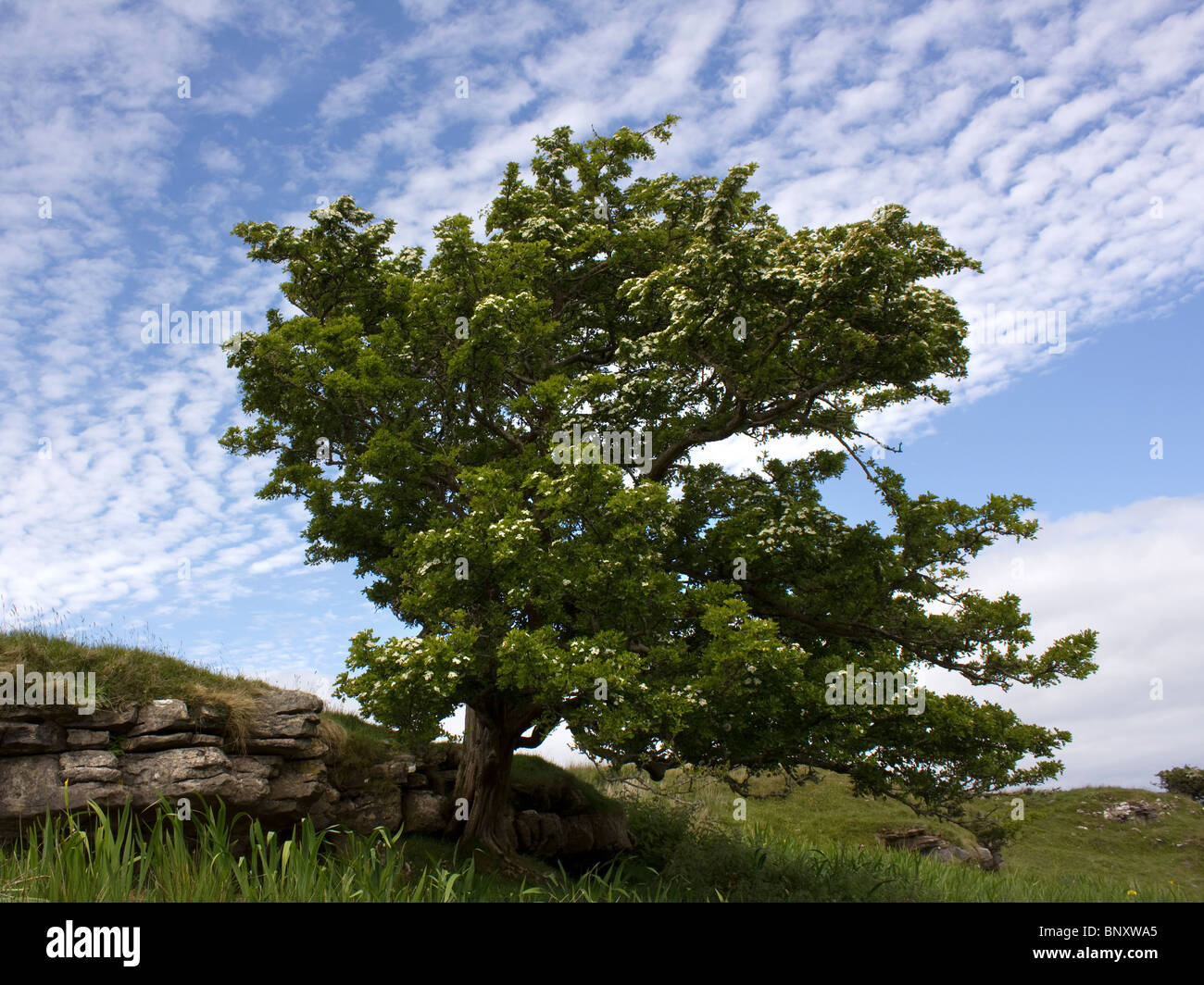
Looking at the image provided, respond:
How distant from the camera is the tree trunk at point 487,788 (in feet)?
72.1

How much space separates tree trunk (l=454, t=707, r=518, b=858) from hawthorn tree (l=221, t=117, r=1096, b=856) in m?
0.09

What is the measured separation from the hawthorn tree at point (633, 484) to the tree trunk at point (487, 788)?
9 centimetres

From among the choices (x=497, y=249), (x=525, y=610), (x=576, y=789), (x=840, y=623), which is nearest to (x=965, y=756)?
(x=840, y=623)

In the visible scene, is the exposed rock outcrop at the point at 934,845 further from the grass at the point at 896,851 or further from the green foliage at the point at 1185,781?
the green foliage at the point at 1185,781

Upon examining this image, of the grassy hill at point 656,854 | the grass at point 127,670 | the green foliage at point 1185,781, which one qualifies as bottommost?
the green foliage at point 1185,781

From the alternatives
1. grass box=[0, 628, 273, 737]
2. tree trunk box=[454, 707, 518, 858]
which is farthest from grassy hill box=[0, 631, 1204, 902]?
tree trunk box=[454, 707, 518, 858]

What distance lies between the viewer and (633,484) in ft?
69.7

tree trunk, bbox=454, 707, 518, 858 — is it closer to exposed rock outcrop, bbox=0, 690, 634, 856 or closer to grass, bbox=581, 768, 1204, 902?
exposed rock outcrop, bbox=0, 690, 634, 856

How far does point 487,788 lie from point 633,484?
945 centimetres


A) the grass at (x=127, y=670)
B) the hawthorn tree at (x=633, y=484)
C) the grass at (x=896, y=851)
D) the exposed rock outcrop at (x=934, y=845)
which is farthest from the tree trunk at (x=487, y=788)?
the exposed rock outcrop at (x=934, y=845)

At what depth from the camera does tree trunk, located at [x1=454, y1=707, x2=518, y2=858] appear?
2198 centimetres

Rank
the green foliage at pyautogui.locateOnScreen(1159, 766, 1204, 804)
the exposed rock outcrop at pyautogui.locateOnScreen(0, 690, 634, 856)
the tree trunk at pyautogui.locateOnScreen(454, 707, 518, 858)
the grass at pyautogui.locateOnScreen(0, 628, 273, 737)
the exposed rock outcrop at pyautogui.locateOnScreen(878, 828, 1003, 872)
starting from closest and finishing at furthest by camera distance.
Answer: the exposed rock outcrop at pyautogui.locateOnScreen(0, 690, 634, 856) < the grass at pyautogui.locateOnScreen(0, 628, 273, 737) < the tree trunk at pyautogui.locateOnScreen(454, 707, 518, 858) < the exposed rock outcrop at pyautogui.locateOnScreen(878, 828, 1003, 872) < the green foliage at pyautogui.locateOnScreen(1159, 766, 1204, 804)

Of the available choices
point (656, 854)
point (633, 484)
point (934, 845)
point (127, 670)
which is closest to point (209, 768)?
point (127, 670)
